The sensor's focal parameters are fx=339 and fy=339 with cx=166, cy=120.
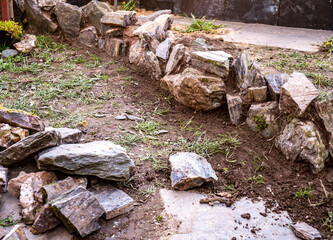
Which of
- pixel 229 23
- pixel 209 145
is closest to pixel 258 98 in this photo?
pixel 209 145

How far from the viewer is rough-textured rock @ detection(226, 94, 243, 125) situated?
3945mm

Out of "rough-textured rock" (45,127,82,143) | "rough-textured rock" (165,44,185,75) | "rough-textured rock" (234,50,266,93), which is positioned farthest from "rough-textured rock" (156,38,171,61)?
"rough-textured rock" (45,127,82,143)

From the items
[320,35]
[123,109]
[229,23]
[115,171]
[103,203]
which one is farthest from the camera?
[229,23]

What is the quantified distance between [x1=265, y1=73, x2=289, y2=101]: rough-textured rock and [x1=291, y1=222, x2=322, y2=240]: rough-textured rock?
4.81 feet

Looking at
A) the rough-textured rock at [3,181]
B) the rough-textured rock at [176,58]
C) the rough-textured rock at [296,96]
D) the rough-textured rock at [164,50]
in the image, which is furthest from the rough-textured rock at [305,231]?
the rough-textured rock at [164,50]

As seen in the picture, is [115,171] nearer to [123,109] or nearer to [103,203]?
[103,203]

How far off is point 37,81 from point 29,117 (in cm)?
176

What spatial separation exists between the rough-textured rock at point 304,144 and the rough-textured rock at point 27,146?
226 cm

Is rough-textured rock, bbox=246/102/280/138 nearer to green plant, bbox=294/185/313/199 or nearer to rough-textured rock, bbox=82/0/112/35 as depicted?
green plant, bbox=294/185/313/199

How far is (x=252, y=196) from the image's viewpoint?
2.96m

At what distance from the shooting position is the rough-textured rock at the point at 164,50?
4875mm

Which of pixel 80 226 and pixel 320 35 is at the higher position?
pixel 320 35

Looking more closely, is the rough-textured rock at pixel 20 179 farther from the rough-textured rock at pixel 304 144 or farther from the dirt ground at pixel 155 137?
the rough-textured rock at pixel 304 144

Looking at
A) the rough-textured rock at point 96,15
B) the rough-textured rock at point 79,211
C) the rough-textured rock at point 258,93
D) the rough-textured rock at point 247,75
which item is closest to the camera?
the rough-textured rock at point 79,211
